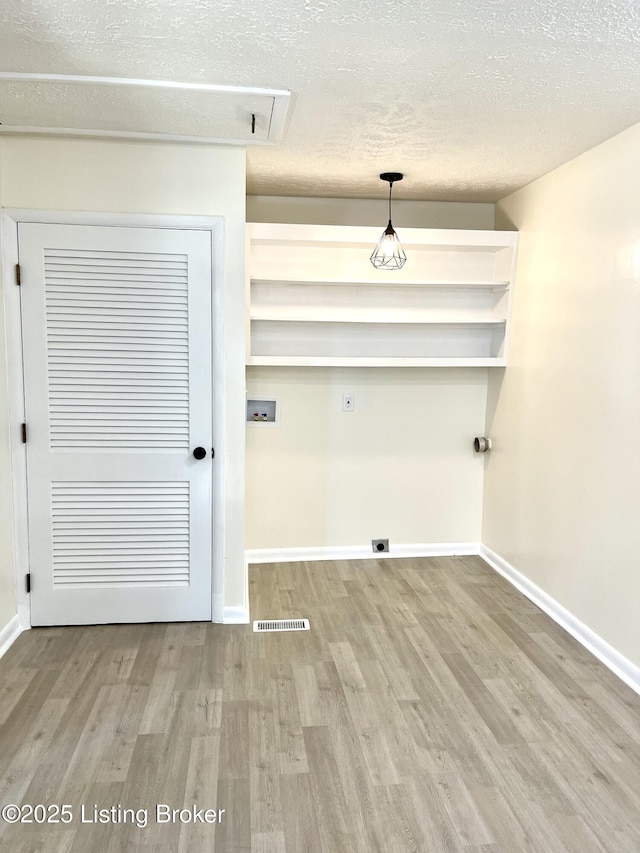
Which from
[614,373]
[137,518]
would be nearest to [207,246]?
[137,518]

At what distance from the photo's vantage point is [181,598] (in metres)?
3.22

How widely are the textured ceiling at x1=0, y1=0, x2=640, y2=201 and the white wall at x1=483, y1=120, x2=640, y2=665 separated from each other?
0.39 metres

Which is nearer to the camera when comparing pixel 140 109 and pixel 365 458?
pixel 140 109

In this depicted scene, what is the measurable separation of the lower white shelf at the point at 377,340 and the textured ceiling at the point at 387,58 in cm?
124

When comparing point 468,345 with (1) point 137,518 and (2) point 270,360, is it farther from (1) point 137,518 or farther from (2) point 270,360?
(1) point 137,518

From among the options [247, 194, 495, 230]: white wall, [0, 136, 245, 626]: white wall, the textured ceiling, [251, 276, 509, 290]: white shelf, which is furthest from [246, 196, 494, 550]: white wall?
the textured ceiling

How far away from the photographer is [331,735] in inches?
91.7

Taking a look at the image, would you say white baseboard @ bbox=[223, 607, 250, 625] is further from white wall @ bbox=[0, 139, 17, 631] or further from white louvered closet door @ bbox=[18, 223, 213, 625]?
white wall @ bbox=[0, 139, 17, 631]

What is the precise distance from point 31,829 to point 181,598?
1397 mm

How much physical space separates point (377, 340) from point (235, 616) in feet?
6.48

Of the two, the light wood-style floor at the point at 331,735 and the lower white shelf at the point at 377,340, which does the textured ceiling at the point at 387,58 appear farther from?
the light wood-style floor at the point at 331,735

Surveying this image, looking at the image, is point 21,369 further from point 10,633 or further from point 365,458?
point 365,458

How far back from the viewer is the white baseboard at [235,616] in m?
3.24

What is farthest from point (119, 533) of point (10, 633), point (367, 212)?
point (367, 212)
